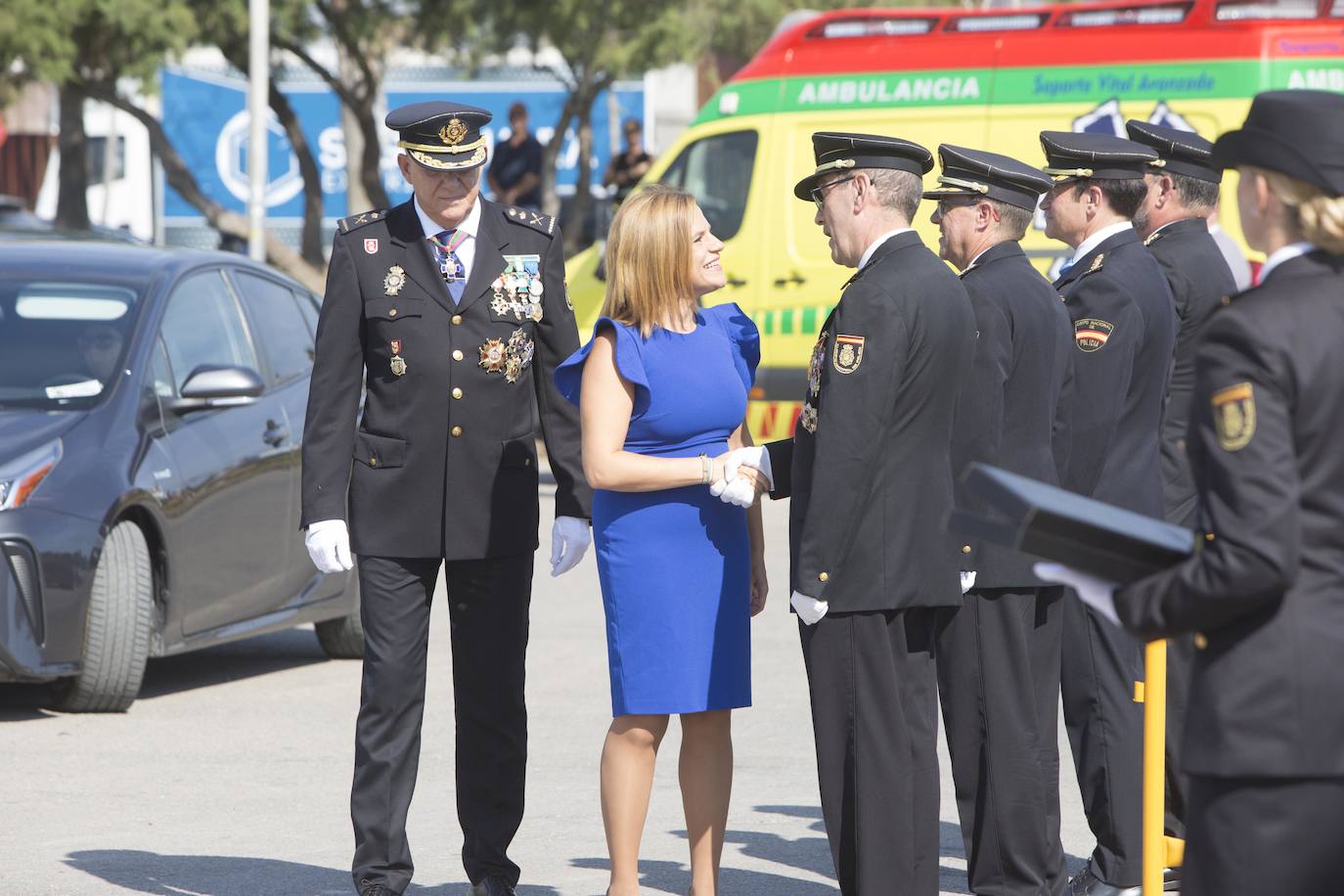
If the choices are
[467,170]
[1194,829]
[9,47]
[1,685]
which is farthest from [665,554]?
[9,47]

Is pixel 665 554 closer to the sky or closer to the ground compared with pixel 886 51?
closer to the ground

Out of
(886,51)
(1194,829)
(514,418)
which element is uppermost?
(886,51)

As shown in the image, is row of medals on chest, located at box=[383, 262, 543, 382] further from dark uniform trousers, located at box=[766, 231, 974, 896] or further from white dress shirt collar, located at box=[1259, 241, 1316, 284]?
white dress shirt collar, located at box=[1259, 241, 1316, 284]

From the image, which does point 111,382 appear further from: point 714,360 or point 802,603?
point 802,603

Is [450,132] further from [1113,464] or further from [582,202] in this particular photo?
[582,202]

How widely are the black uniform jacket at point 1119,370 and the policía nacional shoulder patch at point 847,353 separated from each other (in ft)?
3.67

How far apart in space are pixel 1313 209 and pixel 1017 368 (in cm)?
203

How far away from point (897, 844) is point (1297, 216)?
195 cm

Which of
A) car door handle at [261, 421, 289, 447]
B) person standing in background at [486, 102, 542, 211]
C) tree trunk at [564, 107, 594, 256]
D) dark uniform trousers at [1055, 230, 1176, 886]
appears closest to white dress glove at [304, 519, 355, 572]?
dark uniform trousers at [1055, 230, 1176, 886]

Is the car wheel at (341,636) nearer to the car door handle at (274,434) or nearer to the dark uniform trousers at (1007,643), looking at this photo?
the car door handle at (274,434)

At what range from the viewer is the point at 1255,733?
2902 mm

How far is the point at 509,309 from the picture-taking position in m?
5.20

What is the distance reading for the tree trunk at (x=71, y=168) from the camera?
24.2 meters

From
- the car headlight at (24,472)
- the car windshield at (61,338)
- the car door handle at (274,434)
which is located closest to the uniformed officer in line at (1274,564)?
the car headlight at (24,472)
